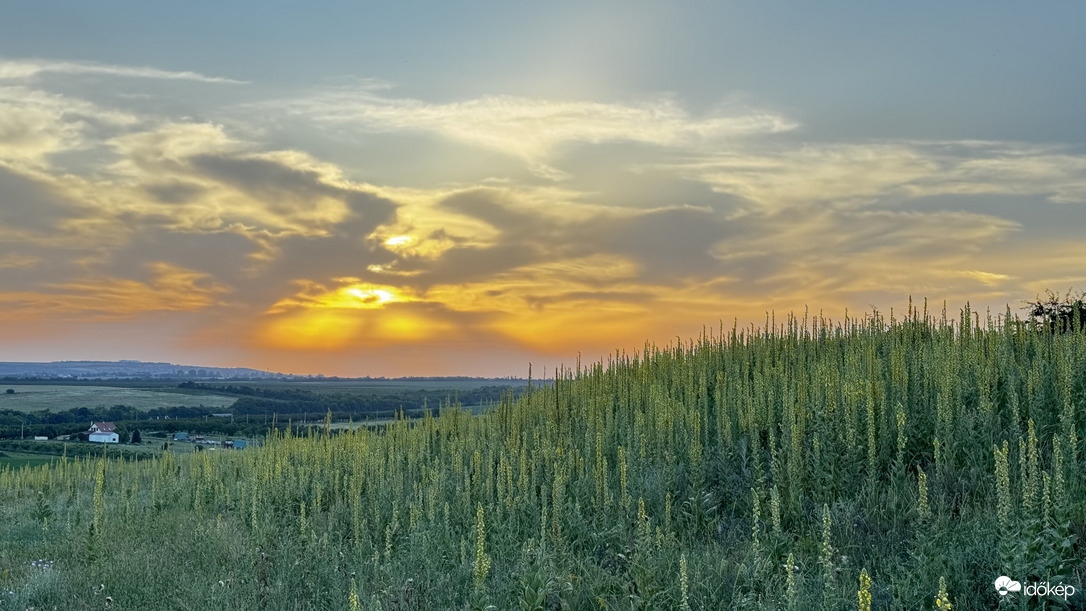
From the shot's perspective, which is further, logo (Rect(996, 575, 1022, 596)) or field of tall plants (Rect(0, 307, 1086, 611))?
field of tall plants (Rect(0, 307, 1086, 611))

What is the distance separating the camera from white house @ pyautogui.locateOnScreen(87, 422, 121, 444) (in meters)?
84.2

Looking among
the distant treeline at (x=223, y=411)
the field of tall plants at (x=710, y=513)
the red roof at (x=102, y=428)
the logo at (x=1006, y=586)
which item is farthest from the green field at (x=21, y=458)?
the logo at (x=1006, y=586)

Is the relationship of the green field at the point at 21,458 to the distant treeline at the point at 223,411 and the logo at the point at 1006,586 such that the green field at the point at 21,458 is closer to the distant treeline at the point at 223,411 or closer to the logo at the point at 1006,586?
the distant treeline at the point at 223,411

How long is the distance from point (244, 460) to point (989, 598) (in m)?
18.8

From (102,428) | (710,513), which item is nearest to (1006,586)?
(710,513)

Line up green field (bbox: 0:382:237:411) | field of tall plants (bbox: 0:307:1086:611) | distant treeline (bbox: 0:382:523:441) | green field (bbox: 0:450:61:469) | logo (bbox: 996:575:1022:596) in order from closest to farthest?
logo (bbox: 996:575:1022:596) < field of tall plants (bbox: 0:307:1086:611) < green field (bbox: 0:450:61:469) < distant treeline (bbox: 0:382:523:441) < green field (bbox: 0:382:237:411)

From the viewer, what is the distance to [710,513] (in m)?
8.52

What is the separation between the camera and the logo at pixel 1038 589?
17.1 ft

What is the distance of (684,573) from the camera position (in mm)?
5586

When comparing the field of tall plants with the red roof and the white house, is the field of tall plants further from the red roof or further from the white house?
the red roof

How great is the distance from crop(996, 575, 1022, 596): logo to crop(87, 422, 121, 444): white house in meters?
92.4

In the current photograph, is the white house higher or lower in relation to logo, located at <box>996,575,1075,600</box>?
lower

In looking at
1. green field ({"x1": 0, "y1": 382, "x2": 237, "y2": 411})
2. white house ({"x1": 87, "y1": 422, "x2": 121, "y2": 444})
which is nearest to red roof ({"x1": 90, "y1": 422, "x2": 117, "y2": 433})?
white house ({"x1": 87, "y1": 422, "x2": 121, "y2": 444})

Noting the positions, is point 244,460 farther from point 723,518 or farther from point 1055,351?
point 1055,351
